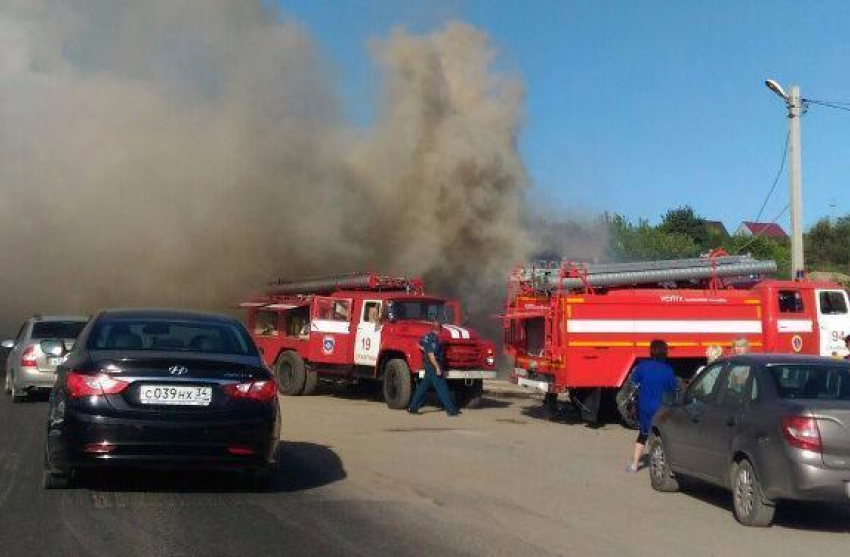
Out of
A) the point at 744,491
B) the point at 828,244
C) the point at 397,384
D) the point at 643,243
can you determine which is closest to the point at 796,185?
the point at 397,384

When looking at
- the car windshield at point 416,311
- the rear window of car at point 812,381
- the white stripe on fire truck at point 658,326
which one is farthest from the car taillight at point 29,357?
the rear window of car at point 812,381

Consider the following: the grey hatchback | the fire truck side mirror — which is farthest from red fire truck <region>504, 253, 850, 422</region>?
the grey hatchback

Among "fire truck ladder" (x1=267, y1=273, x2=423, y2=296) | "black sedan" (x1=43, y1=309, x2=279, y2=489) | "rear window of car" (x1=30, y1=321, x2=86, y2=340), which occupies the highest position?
"fire truck ladder" (x1=267, y1=273, x2=423, y2=296)

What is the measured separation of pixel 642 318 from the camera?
15.9m

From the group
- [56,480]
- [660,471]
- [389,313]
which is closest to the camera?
[56,480]

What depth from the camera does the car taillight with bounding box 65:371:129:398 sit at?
7.66m

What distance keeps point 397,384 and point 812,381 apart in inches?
432

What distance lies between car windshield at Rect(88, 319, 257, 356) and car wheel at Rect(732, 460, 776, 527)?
4.32m

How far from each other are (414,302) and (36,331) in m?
7.14

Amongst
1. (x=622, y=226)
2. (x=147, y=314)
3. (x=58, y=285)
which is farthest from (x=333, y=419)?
(x=622, y=226)

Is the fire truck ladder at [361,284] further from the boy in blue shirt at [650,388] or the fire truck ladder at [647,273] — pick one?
the boy in blue shirt at [650,388]

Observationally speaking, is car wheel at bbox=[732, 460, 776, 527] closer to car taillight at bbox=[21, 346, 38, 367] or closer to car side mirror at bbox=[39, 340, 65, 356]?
car side mirror at bbox=[39, 340, 65, 356]

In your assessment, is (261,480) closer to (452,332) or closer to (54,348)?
(54,348)

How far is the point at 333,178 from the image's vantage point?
28625mm
